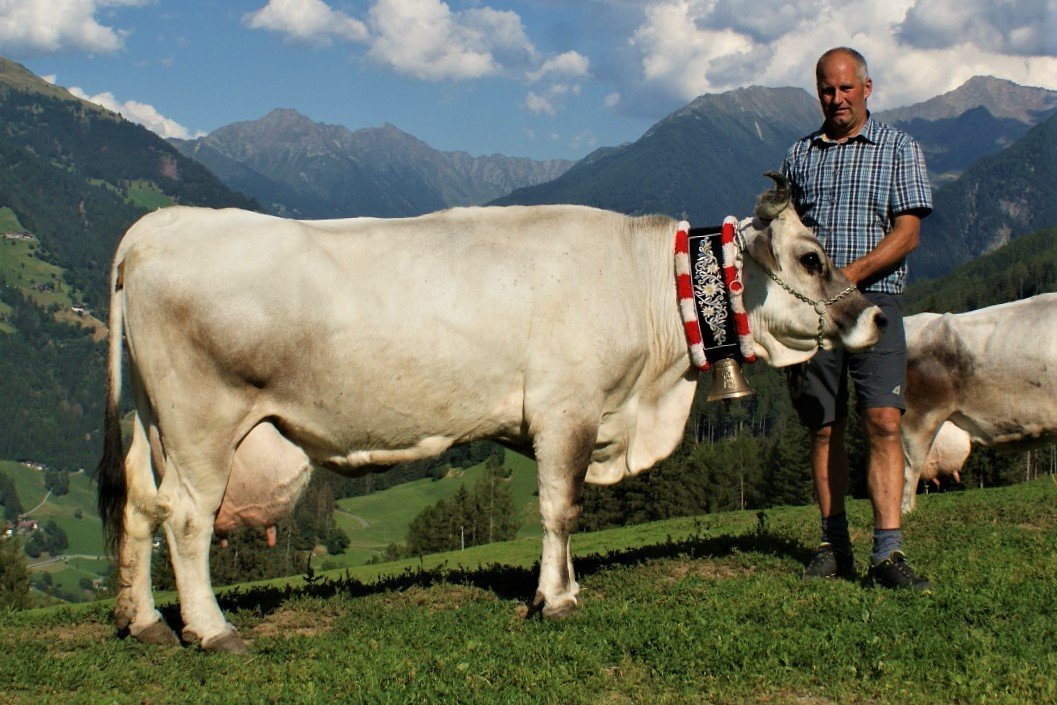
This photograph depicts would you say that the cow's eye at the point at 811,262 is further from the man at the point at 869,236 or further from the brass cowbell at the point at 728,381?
the brass cowbell at the point at 728,381

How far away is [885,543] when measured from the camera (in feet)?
26.5

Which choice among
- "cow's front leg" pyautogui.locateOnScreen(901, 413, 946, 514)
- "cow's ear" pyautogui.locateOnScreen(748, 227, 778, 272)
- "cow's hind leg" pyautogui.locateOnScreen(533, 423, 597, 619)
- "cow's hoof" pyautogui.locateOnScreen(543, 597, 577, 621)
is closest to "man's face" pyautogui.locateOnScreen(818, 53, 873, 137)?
"cow's ear" pyautogui.locateOnScreen(748, 227, 778, 272)

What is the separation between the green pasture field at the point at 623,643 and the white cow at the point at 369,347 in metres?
0.65

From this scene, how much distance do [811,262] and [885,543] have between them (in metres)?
2.46

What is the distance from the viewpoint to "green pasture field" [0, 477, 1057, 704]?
18.9 ft

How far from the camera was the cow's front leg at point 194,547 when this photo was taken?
7.35m

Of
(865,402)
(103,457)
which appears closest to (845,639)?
(865,402)

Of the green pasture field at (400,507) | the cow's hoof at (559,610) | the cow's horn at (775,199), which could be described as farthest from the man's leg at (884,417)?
the green pasture field at (400,507)

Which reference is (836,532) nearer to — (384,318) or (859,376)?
(859,376)

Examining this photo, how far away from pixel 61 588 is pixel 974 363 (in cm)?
18870

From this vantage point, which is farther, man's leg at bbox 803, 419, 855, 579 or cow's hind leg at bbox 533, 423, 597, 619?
man's leg at bbox 803, 419, 855, 579

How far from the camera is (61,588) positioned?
570 feet

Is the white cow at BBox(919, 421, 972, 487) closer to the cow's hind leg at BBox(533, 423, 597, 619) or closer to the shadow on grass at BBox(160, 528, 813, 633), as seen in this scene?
the shadow on grass at BBox(160, 528, 813, 633)

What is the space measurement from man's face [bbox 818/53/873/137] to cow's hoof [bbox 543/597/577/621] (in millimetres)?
4631
